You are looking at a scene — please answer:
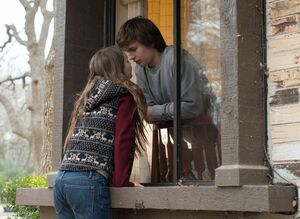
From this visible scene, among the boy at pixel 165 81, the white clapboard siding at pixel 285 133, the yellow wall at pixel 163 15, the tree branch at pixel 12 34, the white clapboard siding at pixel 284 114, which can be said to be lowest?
the white clapboard siding at pixel 285 133

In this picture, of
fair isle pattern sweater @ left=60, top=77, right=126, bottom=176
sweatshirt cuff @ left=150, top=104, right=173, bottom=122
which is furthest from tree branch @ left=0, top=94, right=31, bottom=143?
fair isle pattern sweater @ left=60, top=77, right=126, bottom=176

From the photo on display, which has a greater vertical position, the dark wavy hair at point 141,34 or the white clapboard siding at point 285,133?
the dark wavy hair at point 141,34

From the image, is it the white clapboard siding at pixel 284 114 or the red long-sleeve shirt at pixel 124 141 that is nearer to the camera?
the white clapboard siding at pixel 284 114

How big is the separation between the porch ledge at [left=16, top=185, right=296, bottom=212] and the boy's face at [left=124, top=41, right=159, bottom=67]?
0.99 meters

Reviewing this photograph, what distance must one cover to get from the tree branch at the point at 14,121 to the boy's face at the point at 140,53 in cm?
2117

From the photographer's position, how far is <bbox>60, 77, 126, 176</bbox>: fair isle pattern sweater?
3.47 meters

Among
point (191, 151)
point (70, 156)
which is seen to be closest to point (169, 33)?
point (191, 151)

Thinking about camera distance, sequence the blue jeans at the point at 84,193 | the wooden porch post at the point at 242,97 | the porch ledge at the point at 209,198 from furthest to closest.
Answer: the blue jeans at the point at 84,193, the wooden porch post at the point at 242,97, the porch ledge at the point at 209,198

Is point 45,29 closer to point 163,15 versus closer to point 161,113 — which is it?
point 163,15

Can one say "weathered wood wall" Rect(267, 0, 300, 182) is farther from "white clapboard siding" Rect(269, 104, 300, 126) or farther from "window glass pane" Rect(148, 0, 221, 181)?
"window glass pane" Rect(148, 0, 221, 181)

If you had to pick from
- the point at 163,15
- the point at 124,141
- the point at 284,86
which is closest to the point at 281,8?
the point at 284,86

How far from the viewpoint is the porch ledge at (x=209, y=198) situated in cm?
287

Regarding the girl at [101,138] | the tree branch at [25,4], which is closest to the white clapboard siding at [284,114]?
the girl at [101,138]

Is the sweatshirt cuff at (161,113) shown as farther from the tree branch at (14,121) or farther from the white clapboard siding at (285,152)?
the tree branch at (14,121)
